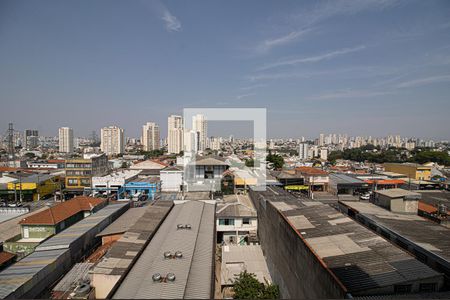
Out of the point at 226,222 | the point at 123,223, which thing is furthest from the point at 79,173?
the point at 226,222

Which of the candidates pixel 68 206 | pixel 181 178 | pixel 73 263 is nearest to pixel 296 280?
pixel 73 263

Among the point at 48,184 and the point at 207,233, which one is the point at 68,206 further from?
the point at 48,184

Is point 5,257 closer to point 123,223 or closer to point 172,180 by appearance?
point 123,223

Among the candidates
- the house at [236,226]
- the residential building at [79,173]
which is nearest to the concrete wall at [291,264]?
the house at [236,226]

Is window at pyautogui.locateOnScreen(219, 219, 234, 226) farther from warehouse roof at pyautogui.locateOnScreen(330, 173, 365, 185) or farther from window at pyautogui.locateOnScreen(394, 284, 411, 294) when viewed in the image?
warehouse roof at pyautogui.locateOnScreen(330, 173, 365, 185)

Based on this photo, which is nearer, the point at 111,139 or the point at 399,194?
the point at 399,194

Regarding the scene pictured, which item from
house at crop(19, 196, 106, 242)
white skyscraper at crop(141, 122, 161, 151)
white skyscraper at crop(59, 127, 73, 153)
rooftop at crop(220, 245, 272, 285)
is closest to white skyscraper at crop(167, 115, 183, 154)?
white skyscraper at crop(141, 122, 161, 151)
